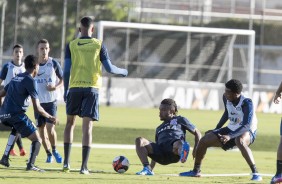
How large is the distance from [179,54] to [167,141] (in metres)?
27.4

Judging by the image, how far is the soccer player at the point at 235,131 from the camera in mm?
Result: 15445

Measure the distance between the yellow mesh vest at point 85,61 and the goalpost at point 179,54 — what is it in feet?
81.1

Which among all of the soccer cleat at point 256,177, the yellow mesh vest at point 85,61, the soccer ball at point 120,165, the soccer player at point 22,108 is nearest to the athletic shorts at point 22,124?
the soccer player at point 22,108

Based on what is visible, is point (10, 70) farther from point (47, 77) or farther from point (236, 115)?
point (236, 115)

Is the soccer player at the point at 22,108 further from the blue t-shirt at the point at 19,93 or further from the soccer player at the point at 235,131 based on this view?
the soccer player at the point at 235,131

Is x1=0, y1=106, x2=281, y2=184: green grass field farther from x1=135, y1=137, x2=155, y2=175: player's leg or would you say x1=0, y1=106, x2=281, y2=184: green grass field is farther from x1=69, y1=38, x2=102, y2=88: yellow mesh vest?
x1=69, y1=38, x2=102, y2=88: yellow mesh vest

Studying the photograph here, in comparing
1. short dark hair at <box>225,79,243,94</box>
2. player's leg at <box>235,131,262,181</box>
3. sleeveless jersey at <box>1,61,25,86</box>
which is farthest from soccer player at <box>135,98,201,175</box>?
sleeveless jersey at <box>1,61,25,86</box>

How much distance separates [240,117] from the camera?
15703 mm

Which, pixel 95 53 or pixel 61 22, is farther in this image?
pixel 61 22

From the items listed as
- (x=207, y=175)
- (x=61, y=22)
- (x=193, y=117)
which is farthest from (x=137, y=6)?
(x=207, y=175)

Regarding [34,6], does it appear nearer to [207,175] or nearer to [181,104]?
[181,104]

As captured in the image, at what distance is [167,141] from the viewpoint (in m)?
15.6

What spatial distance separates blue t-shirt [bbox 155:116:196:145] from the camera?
51.1 feet

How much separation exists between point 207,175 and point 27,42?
78.3 feet
